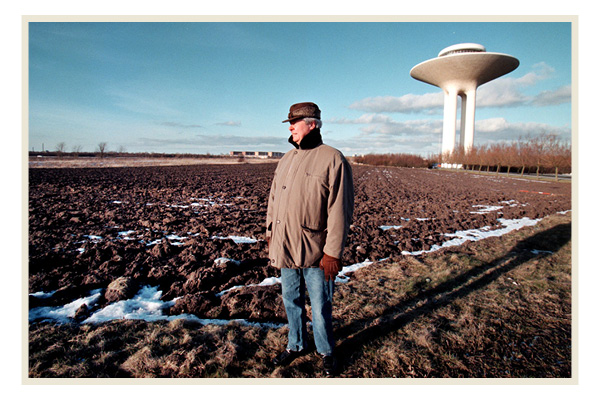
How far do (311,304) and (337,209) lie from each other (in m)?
0.77

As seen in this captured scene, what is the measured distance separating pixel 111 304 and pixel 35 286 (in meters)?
1.19

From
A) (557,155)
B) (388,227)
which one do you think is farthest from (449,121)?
(388,227)

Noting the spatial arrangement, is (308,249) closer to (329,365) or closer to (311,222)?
(311,222)

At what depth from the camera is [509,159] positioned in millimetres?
40062

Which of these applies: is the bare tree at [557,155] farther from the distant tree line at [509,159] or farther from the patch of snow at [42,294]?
the patch of snow at [42,294]

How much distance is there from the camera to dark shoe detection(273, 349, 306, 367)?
2443 mm

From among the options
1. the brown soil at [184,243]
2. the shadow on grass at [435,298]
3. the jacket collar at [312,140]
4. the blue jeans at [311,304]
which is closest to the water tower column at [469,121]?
the brown soil at [184,243]

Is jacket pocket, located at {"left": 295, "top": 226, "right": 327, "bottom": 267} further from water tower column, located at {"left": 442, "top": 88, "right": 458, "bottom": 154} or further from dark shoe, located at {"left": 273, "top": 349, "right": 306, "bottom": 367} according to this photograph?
water tower column, located at {"left": 442, "top": 88, "right": 458, "bottom": 154}

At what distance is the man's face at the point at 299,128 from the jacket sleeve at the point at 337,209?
335 mm

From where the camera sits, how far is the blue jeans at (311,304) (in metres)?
2.36

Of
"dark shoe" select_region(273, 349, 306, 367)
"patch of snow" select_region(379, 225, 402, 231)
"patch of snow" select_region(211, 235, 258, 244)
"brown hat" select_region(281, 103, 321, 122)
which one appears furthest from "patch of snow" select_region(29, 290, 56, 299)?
"patch of snow" select_region(379, 225, 402, 231)

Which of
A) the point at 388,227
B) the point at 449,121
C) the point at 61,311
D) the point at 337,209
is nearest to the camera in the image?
the point at 337,209

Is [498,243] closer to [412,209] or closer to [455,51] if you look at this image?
[412,209]

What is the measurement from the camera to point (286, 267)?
7.82 ft
